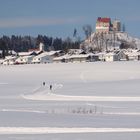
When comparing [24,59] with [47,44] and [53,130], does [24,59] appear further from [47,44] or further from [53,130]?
[53,130]

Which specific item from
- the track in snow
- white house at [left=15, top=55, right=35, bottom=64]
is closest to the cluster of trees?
white house at [left=15, top=55, right=35, bottom=64]

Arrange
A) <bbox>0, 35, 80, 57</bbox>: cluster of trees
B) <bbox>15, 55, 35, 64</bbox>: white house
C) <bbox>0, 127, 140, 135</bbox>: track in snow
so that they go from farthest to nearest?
<bbox>0, 35, 80, 57</bbox>: cluster of trees
<bbox>15, 55, 35, 64</bbox>: white house
<bbox>0, 127, 140, 135</bbox>: track in snow

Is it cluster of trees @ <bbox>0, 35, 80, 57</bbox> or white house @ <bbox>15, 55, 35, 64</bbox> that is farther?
cluster of trees @ <bbox>0, 35, 80, 57</bbox>

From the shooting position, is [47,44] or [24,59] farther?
[47,44]

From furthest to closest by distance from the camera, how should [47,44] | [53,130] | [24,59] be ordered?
[47,44], [24,59], [53,130]

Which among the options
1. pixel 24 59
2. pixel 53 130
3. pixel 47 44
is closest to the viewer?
pixel 53 130

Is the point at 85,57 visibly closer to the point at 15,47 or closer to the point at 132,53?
the point at 132,53

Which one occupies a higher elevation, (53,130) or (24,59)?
(53,130)

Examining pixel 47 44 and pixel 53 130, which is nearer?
pixel 53 130

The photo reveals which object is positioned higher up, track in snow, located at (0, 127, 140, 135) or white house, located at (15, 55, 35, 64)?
track in snow, located at (0, 127, 140, 135)


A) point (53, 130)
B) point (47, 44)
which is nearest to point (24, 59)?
point (47, 44)

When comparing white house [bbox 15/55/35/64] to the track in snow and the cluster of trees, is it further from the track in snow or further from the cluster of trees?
the track in snow

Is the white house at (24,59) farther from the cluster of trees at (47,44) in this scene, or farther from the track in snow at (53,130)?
the track in snow at (53,130)

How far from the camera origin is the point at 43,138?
10.8 m
